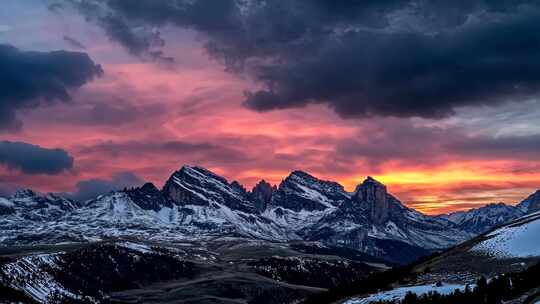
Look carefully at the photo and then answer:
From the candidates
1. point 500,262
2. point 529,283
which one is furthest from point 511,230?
point 529,283

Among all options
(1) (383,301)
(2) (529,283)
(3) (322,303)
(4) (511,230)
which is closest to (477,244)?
(4) (511,230)

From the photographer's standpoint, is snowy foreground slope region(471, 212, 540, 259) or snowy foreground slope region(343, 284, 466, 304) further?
snowy foreground slope region(471, 212, 540, 259)

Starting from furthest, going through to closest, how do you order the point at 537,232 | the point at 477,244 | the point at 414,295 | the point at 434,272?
1. the point at 477,244
2. the point at 537,232
3. the point at 434,272
4. the point at 414,295

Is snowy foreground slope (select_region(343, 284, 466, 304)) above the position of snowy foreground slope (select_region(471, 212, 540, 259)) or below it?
below

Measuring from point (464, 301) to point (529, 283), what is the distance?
29.1 ft

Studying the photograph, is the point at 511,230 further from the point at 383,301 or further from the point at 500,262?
the point at 383,301

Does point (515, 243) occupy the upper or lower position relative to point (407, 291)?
upper

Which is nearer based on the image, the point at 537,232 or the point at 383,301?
the point at 383,301

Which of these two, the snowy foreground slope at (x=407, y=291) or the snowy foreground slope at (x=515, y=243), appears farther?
the snowy foreground slope at (x=515, y=243)

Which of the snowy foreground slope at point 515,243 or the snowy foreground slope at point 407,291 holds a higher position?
the snowy foreground slope at point 515,243

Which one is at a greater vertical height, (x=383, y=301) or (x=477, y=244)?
(x=477, y=244)

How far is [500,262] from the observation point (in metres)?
131

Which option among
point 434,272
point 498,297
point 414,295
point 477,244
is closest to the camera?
point 498,297

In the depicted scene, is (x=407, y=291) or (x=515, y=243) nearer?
(x=407, y=291)
